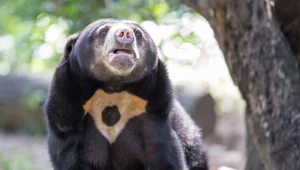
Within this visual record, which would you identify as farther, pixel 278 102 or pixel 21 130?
pixel 21 130

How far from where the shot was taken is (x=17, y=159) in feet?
23.0

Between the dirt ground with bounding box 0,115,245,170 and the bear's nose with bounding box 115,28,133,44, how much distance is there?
353 centimetres

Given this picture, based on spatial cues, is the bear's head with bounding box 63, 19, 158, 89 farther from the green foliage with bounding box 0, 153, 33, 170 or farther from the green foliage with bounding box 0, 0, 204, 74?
the green foliage with bounding box 0, 153, 33, 170

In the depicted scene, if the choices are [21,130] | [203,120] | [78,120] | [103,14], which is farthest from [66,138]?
[21,130]

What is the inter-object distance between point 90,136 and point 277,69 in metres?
1.14

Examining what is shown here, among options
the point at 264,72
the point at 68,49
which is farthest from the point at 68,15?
the point at 264,72

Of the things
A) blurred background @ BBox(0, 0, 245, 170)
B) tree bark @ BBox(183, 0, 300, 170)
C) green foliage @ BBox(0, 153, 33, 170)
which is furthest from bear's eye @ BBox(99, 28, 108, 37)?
green foliage @ BBox(0, 153, 33, 170)

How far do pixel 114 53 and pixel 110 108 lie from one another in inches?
17.2

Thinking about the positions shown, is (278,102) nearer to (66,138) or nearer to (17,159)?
(66,138)

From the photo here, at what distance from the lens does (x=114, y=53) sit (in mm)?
3736

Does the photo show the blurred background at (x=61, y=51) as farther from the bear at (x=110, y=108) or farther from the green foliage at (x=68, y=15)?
the bear at (x=110, y=108)

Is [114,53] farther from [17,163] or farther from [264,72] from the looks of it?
[17,163]

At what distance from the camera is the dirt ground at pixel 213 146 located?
24.1 ft

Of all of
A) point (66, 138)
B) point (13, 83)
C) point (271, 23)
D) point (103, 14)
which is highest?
point (13, 83)
